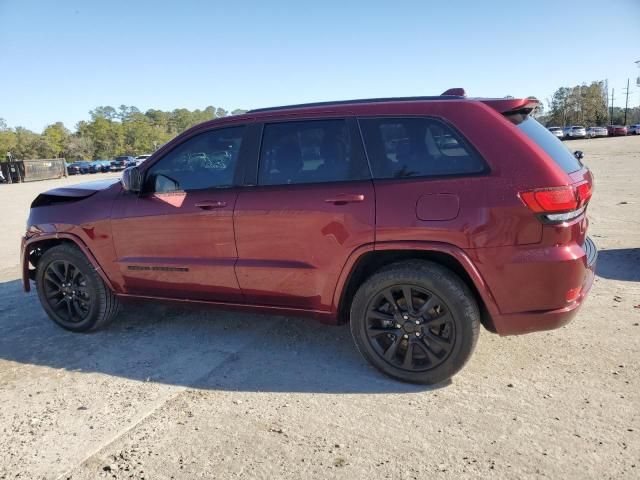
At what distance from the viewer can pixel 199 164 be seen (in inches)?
152

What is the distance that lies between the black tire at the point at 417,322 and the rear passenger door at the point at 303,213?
28cm

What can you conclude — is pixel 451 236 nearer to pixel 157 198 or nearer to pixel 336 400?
pixel 336 400

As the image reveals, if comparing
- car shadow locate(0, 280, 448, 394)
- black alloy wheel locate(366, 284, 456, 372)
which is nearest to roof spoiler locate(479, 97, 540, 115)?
black alloy wheel locate(366, 284, 456, 372)

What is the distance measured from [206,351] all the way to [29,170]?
4554cm

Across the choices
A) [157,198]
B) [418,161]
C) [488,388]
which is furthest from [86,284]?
[488,388]

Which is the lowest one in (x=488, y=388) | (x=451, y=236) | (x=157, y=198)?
(x=488, y=388)

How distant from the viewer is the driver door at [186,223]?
368 centimetres

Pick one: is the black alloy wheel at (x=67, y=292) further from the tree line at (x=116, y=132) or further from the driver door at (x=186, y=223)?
the tree line at (x=116, y=132)

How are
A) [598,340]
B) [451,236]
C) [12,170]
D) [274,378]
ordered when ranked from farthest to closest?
1. [12,170]
2. [598,340]
3. [274,378]
4. [451,236]

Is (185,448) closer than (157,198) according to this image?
Yes

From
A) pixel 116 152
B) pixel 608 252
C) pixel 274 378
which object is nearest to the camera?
pixel 274 378

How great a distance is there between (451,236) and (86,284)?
3.16 m

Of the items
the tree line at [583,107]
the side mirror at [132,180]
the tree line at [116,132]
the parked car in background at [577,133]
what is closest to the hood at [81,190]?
the side mirror at [132,180]

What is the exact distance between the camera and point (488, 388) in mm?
3123
